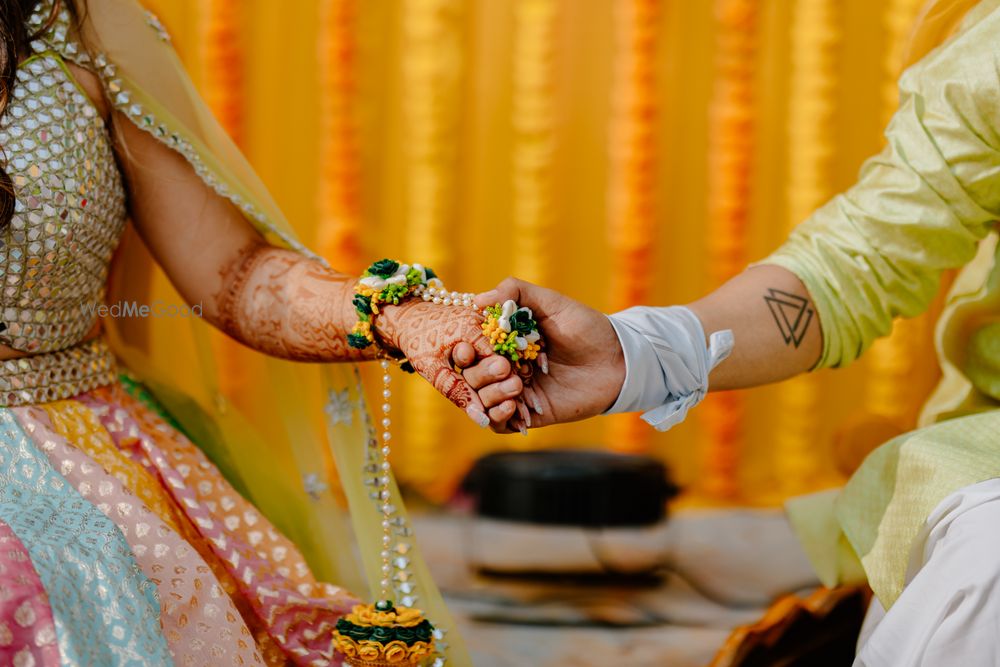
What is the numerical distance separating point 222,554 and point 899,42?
2766 millimetres

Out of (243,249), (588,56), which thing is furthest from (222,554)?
(588,56)

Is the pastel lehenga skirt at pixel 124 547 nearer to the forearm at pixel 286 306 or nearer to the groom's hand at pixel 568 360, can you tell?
the forearm at pixel 286 306

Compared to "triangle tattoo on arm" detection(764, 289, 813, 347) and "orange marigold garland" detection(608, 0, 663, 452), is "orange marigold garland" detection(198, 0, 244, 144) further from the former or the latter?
"triangle tattoo on arm" detection(764, 289, 813, 347)

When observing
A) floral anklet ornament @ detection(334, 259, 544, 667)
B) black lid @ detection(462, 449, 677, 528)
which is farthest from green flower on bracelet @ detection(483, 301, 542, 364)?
black lid @ detection(462, 449, 677, 528)

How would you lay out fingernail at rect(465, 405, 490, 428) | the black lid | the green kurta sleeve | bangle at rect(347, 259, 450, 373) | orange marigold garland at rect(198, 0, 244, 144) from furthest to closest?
1. orange marigold garland at rect(198, 0, 244, 144)
2. the black lid
3. the green kurta sleeve
4. bangle at rect(347, 259, 450, 373)
5. fingernail at rect(465, 405, 490, 428)

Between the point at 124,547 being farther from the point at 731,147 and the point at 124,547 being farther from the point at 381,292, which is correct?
the point at 731,147

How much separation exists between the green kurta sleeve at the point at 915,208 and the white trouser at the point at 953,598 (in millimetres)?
354

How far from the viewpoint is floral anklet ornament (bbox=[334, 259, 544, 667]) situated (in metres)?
1.19

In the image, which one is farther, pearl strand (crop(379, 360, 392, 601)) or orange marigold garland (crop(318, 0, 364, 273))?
orange marigold garland (crop(318, 0, 364, 273))

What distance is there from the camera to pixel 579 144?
3516 mm

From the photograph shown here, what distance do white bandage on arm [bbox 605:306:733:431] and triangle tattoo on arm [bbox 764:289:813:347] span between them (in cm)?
10

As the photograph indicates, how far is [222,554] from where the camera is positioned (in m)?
Result: 1.31

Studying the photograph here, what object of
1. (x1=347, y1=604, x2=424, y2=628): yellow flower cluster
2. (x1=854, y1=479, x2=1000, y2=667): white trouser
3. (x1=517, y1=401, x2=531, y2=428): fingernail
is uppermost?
(x1=517, y1=401, x2=531, y2=428): fingernail

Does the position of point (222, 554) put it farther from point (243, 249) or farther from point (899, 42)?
point (899, 42)
